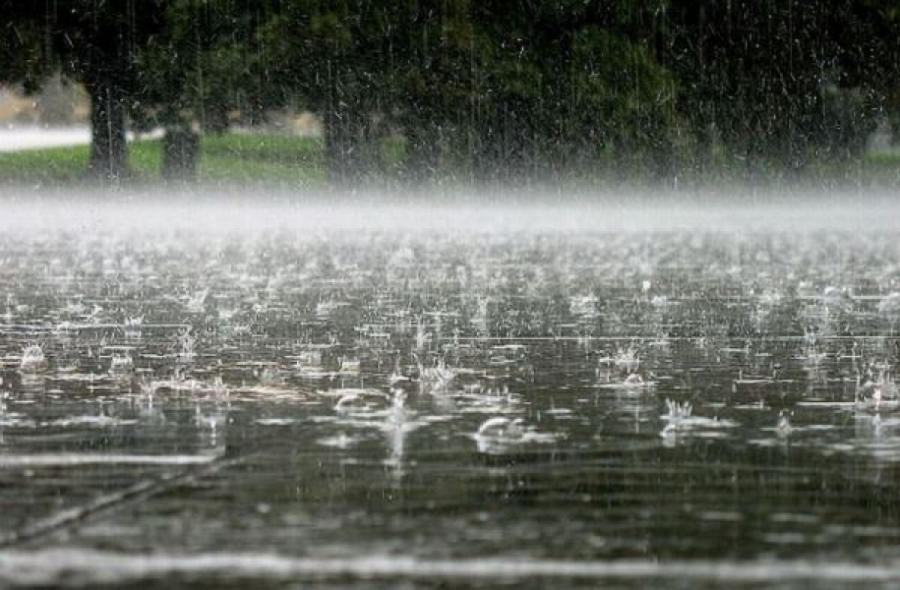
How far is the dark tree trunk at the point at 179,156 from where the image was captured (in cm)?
5009

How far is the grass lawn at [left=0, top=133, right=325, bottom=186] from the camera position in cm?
5206

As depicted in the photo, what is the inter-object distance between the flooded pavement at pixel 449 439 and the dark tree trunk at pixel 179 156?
3484 cm

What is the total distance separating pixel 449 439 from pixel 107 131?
146 feet

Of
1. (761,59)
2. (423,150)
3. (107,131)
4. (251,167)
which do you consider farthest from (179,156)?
(761,59)

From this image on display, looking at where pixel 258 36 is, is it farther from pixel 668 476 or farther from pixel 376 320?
pixel 668 476

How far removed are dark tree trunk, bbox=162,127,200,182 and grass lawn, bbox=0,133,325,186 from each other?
45cm

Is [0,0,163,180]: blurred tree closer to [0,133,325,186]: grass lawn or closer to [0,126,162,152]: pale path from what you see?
[0,133,325,186]: grass lawn

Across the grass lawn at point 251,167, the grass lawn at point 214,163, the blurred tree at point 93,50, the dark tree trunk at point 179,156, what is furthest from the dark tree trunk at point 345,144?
the blurred tree at point 93,50

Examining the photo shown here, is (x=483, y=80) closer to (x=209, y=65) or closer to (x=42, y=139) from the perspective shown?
(x=209, y=65)

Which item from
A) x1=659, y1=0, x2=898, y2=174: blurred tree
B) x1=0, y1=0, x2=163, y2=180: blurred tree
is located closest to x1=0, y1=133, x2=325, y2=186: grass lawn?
x1=0, y1=0, x2=163, y2=180: blurred tree

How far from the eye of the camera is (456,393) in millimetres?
8289

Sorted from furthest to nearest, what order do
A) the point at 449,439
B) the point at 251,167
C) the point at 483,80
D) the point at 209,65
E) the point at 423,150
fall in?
the point at 251,167, the point at 423,150, the point at 483,80, the point at 209,65, the point at 449,439

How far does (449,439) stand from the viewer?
674 centimetres

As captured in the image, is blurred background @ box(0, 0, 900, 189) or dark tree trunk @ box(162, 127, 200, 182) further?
dark tree trunk @ box(162, 127, 200, 182)
